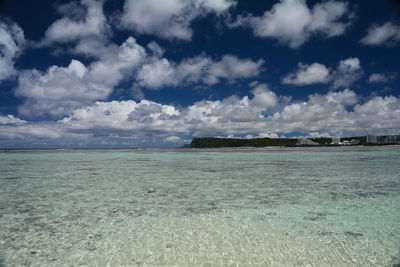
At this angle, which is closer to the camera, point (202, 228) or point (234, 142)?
point (202, 228)

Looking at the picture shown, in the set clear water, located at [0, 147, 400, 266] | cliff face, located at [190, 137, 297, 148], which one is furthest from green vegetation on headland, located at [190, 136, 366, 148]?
clear water, located at [0, 147, 400, 266]

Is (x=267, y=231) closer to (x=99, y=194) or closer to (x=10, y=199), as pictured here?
(x=99, y=194)

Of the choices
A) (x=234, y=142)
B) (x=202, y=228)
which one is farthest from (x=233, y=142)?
(x=202, y=228)

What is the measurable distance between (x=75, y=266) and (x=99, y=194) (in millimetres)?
6722

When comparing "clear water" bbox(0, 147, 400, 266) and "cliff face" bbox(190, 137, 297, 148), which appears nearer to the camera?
"clear water" bbox(0, 147, 400, 266)

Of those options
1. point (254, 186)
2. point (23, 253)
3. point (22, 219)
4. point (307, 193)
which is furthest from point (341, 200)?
point (22, 219)

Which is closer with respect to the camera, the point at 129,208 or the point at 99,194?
the point at 129,208

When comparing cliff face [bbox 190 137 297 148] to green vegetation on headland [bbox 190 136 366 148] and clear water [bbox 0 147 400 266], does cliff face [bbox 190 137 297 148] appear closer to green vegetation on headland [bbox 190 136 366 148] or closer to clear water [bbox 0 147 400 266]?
green vegetation on headland [bbox 190 136 366 148]

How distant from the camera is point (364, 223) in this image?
6746 millimetres

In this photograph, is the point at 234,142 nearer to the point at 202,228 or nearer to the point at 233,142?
the point at 233,142

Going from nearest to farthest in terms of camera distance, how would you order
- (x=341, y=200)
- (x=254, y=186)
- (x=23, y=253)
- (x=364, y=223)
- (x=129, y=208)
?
(x=23, y=253) < (x=364, y=223) < (x=129, y=208) < (x=341, y=200) < (x=254, y=186)

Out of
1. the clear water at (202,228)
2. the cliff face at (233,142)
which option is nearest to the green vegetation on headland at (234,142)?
the cliff face at (233,142)

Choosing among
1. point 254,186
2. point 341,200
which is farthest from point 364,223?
point 254,186

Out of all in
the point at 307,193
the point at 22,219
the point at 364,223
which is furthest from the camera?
the point at 307,193
